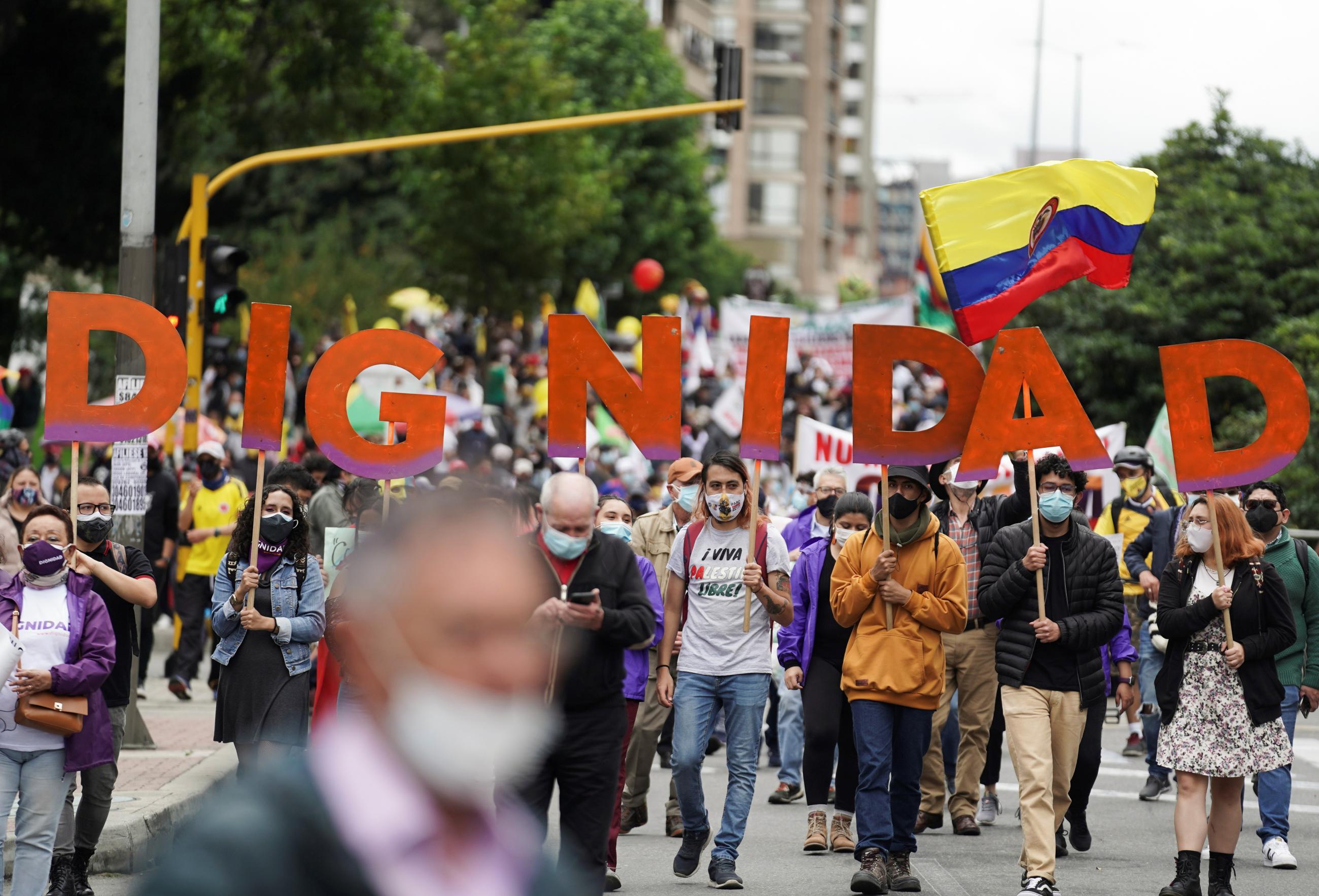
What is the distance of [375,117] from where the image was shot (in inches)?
1152

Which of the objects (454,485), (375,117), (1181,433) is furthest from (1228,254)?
(454,485)

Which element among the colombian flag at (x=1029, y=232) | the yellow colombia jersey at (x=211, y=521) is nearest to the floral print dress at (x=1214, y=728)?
the colombian flag at (x=1029, y=232)

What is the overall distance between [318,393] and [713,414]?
13.1 metres

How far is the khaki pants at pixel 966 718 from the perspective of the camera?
33.4ft

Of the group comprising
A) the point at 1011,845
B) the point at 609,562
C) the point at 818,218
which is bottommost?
the point at 1011,845

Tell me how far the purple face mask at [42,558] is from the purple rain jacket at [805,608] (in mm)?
3785

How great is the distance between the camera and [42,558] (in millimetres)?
7395

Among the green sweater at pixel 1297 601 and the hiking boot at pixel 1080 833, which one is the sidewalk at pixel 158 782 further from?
the green sweater at pixel 1297 601

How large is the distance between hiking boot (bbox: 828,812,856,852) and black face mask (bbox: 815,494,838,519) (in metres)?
2.35

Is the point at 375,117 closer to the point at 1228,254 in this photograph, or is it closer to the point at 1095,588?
the point at 1228,254

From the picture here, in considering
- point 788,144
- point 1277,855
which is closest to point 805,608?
point 1277,855

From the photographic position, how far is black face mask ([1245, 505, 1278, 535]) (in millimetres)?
9562

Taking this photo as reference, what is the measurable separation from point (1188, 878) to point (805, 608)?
248cm

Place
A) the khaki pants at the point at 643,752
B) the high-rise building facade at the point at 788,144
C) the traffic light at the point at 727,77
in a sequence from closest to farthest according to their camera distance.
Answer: the khaki pants at the point at 643,752 → the traffic light at the point at 727,77 → the high-rise building facade at the point at 788,144
